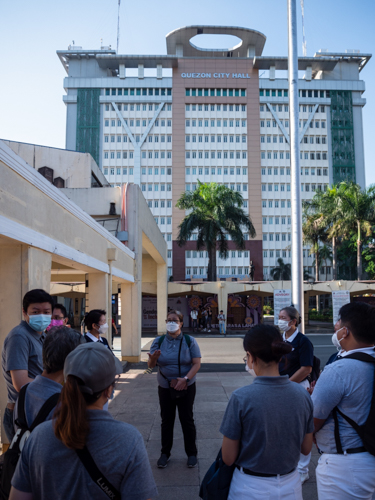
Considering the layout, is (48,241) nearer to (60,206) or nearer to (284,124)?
(60,206)

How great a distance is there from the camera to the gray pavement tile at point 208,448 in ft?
16.9

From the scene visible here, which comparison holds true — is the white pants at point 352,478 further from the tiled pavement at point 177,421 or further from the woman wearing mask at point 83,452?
the tiled pavement at point 177,421

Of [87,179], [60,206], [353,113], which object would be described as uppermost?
[353,113]

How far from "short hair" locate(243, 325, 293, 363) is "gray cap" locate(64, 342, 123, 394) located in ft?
3.19

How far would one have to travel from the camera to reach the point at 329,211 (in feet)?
131

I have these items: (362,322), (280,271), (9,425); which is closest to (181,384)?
(9,425)

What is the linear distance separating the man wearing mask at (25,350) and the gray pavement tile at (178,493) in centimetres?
175

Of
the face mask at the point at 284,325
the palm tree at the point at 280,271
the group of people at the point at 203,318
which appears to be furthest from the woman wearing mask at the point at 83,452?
the palm tree at the point at 280,271

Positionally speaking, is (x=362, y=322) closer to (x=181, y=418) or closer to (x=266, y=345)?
(x=266, y=345)

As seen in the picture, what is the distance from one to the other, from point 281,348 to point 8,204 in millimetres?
3913

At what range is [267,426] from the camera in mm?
2271

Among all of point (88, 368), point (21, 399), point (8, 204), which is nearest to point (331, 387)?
point (88, 368)

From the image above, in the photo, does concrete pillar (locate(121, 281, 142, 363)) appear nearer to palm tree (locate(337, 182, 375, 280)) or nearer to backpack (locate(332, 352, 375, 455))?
backpack (locate(332, 352, 375, 455))

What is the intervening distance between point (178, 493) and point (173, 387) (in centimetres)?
100
